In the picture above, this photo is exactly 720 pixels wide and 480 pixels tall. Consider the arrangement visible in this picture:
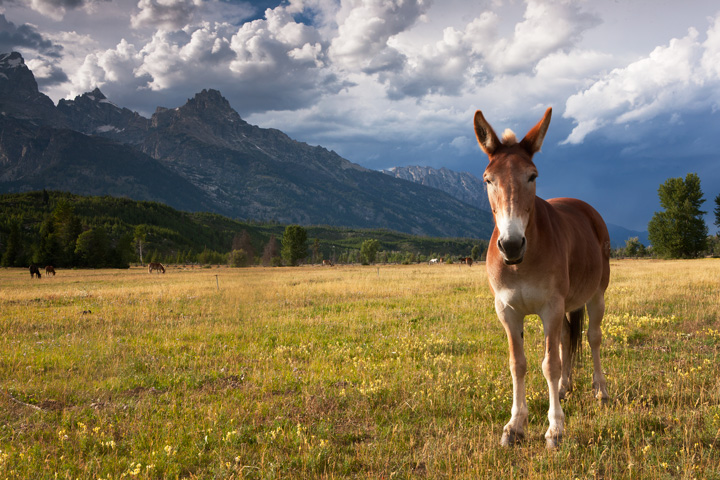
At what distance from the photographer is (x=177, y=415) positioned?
5773mm

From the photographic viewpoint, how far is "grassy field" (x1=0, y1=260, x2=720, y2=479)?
4.33 metres

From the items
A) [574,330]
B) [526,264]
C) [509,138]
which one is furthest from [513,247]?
[574,330]

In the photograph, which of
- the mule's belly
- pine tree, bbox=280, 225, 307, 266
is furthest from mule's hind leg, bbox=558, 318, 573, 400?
pine tree, bbox=280, 225, 307, 266

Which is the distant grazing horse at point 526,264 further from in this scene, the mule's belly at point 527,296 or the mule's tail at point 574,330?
the mule's tail at point 574,330

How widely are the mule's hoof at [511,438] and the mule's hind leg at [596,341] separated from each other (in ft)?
6.59

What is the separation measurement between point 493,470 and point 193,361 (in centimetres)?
697

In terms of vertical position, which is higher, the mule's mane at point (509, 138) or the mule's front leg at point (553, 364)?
the mule's mane at point (509, 138)

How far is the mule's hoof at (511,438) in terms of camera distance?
473 centimetres

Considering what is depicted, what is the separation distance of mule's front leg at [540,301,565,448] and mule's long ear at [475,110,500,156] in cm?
216

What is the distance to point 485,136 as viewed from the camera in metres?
5.00

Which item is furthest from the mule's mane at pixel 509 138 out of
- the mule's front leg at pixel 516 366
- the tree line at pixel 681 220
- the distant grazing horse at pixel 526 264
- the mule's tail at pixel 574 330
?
the tree line at pixel 681 220

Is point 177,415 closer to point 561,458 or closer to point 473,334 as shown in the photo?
point 561,458

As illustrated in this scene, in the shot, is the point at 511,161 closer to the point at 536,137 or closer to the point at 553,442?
the point at 536,137

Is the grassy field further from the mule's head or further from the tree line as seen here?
the tree line
